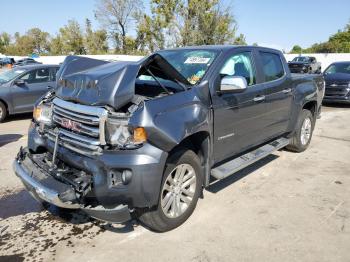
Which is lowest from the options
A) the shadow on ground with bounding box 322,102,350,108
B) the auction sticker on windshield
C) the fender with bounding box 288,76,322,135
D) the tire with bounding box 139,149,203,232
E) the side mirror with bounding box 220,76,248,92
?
the shadow on ground with bounding box 322,102,350,108

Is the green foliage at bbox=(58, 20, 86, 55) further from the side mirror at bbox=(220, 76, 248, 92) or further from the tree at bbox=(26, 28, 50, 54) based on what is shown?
the side mirror at bbox=(220, 76, 248, 92)

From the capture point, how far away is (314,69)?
2933 cm

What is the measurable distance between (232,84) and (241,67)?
0.89 meters

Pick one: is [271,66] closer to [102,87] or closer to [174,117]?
[174,117]

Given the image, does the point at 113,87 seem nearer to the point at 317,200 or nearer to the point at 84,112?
the point at 84,112

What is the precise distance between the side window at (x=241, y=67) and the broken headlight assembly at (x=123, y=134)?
1672mm

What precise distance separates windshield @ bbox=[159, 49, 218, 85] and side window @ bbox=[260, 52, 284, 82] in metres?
1.12

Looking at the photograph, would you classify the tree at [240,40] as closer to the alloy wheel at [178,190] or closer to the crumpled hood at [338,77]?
the crumpled hood at [338,77]

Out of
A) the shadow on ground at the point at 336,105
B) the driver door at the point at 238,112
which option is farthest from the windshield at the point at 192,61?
the shadow on ground at the point at 336,105

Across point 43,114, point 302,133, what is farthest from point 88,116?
point 302,133

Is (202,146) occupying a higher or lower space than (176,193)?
higher

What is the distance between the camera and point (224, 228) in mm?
3877

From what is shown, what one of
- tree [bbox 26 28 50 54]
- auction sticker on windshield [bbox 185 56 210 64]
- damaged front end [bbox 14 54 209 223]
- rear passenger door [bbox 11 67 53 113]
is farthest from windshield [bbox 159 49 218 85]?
tree [bbox 26 28 50 54]

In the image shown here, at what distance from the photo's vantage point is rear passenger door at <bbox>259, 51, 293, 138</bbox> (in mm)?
5242
